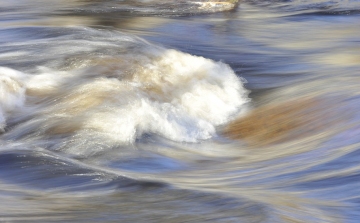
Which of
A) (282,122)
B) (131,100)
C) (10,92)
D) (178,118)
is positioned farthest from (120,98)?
(282,122)

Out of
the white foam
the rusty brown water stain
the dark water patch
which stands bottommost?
the rusty brown water stain

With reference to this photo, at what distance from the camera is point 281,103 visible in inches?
258

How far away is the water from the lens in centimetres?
367

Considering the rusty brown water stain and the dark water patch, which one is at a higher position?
the dark water patch

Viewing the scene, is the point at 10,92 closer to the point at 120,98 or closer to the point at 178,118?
the point at 120,98

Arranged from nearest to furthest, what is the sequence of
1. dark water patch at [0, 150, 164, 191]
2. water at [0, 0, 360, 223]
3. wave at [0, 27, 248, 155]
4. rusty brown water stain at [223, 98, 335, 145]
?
water at [0, 0, 360, 223]
dark water patch at [0, 150, 164, 191]
wave at [0, 27, 248, 155]
rusty brown water stain at [223, 98, 335, 145]

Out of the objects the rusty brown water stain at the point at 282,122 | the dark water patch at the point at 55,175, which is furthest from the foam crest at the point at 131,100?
the dark water patch at the point at 55,175

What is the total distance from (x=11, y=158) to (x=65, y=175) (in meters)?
0.43

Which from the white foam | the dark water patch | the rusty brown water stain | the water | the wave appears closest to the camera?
the water

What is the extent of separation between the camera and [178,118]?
6164 mm

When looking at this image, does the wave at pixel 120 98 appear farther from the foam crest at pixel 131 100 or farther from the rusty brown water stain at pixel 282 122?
the rusty brown water stain at pixel 282 122

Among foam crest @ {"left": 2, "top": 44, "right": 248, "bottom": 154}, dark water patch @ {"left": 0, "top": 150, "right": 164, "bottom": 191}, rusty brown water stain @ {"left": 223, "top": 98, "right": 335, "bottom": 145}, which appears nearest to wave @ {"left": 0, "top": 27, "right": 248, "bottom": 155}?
foam crest @ {"left": 2, "top": 44, "right": 248, "bottom": 154}

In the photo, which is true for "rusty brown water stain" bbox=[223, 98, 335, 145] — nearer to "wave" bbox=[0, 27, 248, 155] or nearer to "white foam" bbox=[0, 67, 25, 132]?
"wave" bbox=[0, 27, 248, 155]

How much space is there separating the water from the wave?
0.05 feet
